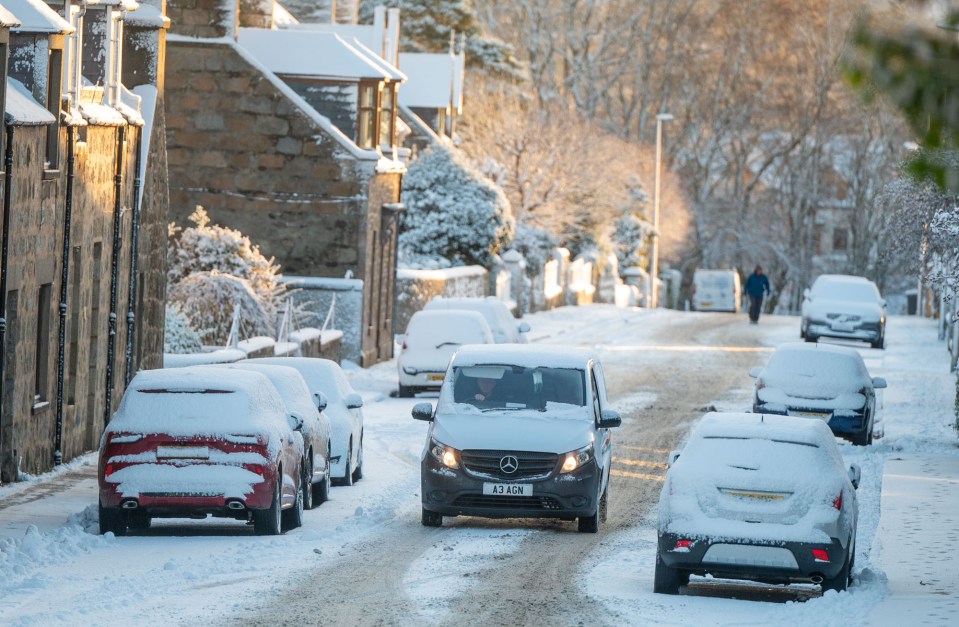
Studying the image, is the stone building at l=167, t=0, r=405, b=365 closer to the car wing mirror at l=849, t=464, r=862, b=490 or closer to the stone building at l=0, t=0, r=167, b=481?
the stone building at l=0, t=0, r=167, b=481

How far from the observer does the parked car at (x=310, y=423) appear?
1841 cm

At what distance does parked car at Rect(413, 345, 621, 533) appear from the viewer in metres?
17.2

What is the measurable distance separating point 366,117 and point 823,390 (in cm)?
1677

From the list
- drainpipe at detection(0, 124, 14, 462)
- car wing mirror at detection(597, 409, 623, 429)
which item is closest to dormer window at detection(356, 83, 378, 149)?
drainpipe at detection(0, 124, 14, 462)

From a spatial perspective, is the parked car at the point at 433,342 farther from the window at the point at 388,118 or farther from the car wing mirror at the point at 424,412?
the car wing mirror at the point at 424,412

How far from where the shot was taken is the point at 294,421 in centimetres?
1745

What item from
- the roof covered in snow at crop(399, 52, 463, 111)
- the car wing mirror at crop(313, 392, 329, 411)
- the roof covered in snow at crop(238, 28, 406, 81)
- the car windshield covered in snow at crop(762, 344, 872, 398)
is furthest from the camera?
the roof covered in snow at crop(399, 52, 463, 111)

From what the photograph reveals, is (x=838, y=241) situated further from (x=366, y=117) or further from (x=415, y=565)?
(x=415, y=565)

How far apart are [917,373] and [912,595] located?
26.7 m

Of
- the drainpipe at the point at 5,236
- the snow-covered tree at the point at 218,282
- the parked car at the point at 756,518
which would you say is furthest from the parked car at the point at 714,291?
the parked car at the point at 756,518

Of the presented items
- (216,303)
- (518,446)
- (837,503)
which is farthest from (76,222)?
(837,503)

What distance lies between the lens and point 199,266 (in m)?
33.6

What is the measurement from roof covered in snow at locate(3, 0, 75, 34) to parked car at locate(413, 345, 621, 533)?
6.31m

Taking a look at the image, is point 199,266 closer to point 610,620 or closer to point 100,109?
point 100,109
